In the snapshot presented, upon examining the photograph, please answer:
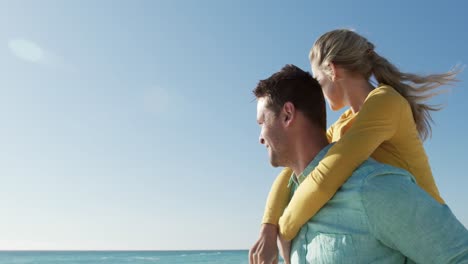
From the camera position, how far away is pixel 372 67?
9.75 feet

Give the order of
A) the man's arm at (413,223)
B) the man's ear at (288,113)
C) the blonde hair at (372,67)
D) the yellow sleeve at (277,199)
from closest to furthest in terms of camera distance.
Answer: the man's arm at (413,223) → the man's ear at (288,113) → the yellow sleeve at (277,199) → the blonde hair at (372,67)

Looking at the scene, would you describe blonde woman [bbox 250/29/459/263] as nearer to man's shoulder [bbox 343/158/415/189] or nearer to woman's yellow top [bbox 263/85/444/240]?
woman's yellow top [bbox 263/85/444/240]

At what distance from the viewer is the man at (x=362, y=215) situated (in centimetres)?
154

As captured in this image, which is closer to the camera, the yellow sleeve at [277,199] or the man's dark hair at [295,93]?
the man's dark hair at [295,93]

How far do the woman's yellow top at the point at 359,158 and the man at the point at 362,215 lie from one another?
1.8 inches

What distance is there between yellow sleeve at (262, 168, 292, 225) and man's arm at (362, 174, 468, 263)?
0.74 metres

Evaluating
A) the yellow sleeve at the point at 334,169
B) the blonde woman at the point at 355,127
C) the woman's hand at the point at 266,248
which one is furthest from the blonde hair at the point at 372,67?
the woman's hand at the point at 266,248

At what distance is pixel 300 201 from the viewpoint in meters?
1.94

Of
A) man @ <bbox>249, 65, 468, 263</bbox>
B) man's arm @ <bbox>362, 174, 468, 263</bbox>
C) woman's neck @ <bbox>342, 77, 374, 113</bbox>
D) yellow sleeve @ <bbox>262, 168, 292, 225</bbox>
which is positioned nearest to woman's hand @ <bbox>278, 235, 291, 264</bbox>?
man @ <bbox>249, 65, 468, 263</bbox>

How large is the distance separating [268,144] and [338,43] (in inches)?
42.9

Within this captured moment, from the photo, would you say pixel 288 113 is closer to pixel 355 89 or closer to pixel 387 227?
pixel 387 227

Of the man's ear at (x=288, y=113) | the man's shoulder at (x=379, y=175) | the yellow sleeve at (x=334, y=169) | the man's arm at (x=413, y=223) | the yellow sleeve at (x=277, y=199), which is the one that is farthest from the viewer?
the yellow sleeve at (x=277, y=199)

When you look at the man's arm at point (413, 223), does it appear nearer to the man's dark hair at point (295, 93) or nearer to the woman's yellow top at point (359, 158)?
the woman's yellow top at point (359, 158)

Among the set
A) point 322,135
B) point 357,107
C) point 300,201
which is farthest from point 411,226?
point 357,107
